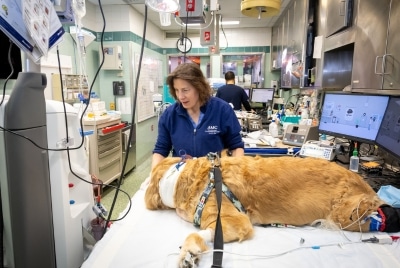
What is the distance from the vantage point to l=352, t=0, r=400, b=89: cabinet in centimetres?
180

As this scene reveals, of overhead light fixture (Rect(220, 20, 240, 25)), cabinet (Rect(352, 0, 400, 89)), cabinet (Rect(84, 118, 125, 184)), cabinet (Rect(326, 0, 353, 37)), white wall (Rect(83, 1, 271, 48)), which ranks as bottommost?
cabinet (Rect(84, 118, 125, 184))

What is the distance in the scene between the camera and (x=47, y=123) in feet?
3.59

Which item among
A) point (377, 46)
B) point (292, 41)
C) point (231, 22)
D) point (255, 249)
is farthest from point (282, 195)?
point (231, 22)

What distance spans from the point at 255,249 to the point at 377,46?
1764 millimetres

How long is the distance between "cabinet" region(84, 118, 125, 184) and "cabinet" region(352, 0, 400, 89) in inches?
111

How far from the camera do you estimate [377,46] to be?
2000 mm

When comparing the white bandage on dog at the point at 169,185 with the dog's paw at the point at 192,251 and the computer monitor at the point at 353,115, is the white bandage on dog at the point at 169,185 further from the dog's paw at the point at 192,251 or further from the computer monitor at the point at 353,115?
the computer monitor at the point at 353,115

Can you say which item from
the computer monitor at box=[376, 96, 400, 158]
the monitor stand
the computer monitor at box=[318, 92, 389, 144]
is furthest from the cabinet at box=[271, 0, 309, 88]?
the computer monitor at box=[376, 96, 400, 158]

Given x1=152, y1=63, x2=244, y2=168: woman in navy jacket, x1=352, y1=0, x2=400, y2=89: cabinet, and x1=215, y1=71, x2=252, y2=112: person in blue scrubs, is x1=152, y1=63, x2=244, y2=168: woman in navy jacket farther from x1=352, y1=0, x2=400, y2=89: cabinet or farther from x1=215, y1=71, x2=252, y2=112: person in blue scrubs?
x1=215, y1=71, x2=252, y2=112: person in blue scrubs

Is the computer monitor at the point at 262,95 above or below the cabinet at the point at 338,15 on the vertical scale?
below

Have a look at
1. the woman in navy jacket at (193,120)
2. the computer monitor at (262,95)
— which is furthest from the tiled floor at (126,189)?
the computer monitor at (262,95)

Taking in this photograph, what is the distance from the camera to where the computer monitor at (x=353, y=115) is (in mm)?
1814

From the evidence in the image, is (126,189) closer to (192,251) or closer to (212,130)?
(212,130)

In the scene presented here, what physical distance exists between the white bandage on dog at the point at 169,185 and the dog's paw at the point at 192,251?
295 millimetres
